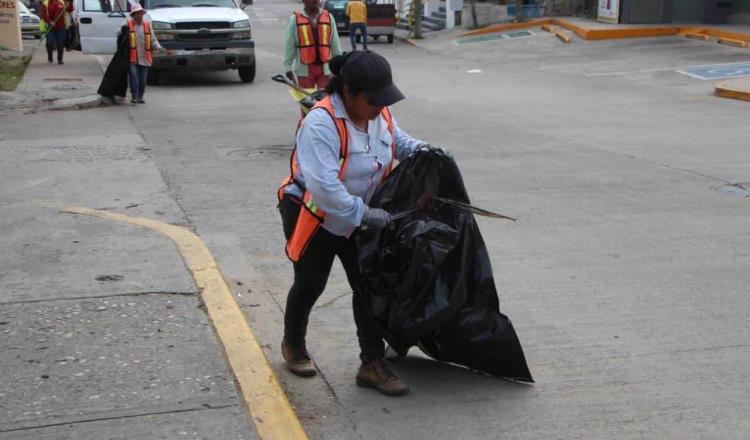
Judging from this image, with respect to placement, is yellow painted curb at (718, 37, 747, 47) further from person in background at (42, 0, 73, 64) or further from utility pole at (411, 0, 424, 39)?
person in background at (42, 0, 73, 64)

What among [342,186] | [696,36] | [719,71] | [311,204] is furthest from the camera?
[696,36]

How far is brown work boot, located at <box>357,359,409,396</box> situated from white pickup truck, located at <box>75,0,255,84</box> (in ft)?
46.4

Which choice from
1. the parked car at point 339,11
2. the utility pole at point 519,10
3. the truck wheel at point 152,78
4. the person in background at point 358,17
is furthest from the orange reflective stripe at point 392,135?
the parked car at point 339,11

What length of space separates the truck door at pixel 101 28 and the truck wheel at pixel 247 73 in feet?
10.00

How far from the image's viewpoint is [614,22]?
29.5m

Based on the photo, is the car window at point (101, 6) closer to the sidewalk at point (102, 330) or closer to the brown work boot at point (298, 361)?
the sidewalk at point (102, 330)

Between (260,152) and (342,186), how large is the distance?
742 cm

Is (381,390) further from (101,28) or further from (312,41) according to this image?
(101,28)

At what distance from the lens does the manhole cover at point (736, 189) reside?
357 inches

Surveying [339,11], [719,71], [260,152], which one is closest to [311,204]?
[260,152]

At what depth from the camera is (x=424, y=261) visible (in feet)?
14.0

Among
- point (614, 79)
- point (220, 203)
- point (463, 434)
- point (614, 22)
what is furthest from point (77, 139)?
point (614, 22)

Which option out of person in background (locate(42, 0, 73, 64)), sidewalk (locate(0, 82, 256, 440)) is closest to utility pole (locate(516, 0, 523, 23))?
person in background (locate(42, 0, 73, 64))

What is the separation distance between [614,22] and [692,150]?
19.1m
